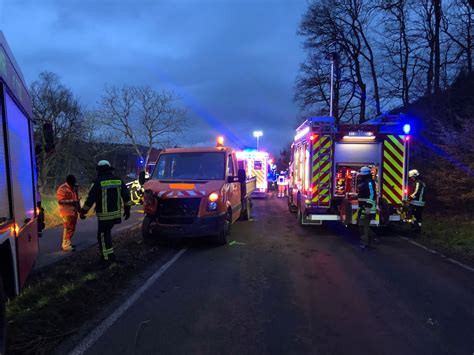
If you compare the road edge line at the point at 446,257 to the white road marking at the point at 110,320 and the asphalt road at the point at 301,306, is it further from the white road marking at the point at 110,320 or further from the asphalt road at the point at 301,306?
the white road marking at the point at 110,320

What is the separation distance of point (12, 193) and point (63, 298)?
1884mm

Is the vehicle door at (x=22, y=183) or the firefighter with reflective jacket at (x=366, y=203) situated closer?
the vehicle door at (x=22, y=183)

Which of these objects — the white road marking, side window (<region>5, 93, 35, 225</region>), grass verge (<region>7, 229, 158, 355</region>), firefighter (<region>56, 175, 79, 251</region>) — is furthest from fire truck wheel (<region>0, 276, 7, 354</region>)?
firefighter (<region>56, 175, 79, 251</region>)

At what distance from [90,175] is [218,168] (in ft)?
99.9

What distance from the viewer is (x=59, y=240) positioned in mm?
10250

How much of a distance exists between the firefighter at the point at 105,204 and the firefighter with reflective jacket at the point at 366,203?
5264mm

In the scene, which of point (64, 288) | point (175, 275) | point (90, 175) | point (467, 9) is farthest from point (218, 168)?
point (90, 175)

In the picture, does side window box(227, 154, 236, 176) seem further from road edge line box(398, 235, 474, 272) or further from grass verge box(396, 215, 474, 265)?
grass verge box(396, 215, 474, 265)

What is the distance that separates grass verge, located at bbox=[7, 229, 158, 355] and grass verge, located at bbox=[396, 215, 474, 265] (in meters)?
6.25

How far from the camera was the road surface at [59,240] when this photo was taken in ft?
27.2

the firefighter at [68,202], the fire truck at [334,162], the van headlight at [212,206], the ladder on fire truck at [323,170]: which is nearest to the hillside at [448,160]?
the fire truck at [334,162]

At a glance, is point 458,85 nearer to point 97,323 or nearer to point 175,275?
point 175,275

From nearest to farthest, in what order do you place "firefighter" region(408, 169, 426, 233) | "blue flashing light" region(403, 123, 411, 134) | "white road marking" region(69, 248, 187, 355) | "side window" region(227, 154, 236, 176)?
1. "white road marking" region(69, 248, 187, 355)
2. "side window" region(227, 154, 236, 176)
3. "blue flashing light" region(403, 123, 411, 134)
4. "firefighter" region(408, 169, 426, 233)

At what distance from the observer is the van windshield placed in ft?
33.6
